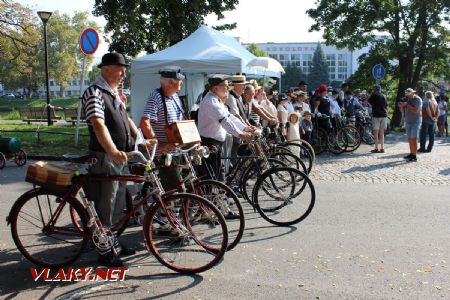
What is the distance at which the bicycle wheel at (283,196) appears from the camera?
590 centimetres

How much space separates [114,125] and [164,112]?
1054 mm

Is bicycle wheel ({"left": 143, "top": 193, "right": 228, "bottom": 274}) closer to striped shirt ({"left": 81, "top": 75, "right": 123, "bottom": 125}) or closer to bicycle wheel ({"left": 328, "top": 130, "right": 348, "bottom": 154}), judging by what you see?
striped shirt ({"left": 81, "top": 75, "right": 123, "bottom": 125})

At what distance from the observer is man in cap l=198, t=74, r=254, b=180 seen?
5.89m

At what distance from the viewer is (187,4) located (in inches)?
835

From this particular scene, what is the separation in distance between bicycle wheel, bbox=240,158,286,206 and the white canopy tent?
260 inches

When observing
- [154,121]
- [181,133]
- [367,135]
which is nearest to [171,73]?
[154,121]

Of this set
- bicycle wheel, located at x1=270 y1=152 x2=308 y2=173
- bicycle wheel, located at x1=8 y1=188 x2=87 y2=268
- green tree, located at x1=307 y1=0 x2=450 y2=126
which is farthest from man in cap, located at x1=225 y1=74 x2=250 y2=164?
green tree, located at x1=307 y1=0 x2=450 y2=126

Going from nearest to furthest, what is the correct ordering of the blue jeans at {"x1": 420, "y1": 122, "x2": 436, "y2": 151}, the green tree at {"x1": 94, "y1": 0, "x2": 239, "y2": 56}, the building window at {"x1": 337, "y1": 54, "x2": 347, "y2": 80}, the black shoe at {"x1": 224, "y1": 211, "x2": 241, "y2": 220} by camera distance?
1. the black shoe at {"x1": 224, "y1": 211, "x2": 241, "y2": 220}
2. the blue jeans at {"x1": 420, "y1": 122, "x2": 436, "y2": 151}
3. the green tree at {"x1": 94, "y1": 0, "x2": 239, "y2": 56}
4. the building window at {"x1": 337, "y1": 54, "x2": 347, "y2": 80}

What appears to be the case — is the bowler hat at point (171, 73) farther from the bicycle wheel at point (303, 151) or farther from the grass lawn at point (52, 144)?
the grass lawn at point (52, 144)

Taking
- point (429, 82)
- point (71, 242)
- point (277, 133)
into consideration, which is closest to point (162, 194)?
point (71, 242)

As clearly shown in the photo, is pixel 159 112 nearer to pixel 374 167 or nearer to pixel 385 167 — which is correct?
pixel 374 167

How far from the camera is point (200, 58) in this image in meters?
12.8

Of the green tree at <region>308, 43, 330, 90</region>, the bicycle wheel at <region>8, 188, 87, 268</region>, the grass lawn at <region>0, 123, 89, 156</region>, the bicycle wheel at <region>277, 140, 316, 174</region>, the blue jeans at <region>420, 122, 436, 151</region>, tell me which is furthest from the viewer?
the green tree at <region>308, 43, 330, 90</region>

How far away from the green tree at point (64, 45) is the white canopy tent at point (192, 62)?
230ft
